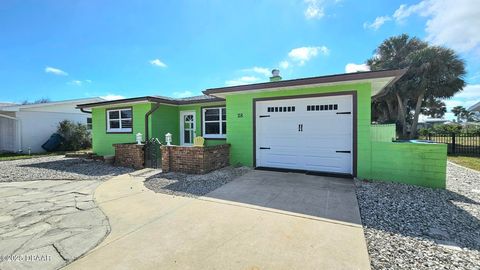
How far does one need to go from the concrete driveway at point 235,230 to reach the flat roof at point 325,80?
2.81 metres

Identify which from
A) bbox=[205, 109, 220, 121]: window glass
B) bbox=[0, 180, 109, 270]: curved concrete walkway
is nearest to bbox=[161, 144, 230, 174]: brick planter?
bbox=[0, 180, 109, 270]: curved concrete walkway

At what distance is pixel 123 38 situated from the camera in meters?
11.1

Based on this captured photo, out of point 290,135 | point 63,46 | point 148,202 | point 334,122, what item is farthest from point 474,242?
point 63,46

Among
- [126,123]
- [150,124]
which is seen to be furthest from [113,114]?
[150,124]

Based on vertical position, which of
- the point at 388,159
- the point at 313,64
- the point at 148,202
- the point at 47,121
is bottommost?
the point at 148,202

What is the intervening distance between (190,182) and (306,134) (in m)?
3.82

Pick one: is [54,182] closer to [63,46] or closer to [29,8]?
[29,8]

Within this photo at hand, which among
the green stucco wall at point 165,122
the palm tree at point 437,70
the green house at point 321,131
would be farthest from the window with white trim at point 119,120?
the palm tree at point 437,70

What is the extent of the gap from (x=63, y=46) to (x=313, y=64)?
1430 cm

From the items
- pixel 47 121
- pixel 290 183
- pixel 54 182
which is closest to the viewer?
pixel 290 183

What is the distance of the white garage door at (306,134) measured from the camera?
6.43m

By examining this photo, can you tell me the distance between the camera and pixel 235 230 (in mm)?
3213

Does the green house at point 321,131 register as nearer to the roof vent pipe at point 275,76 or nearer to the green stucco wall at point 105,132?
the roof vent pipe at point 275,76

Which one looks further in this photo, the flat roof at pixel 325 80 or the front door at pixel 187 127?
the front door at pixel 187 127
